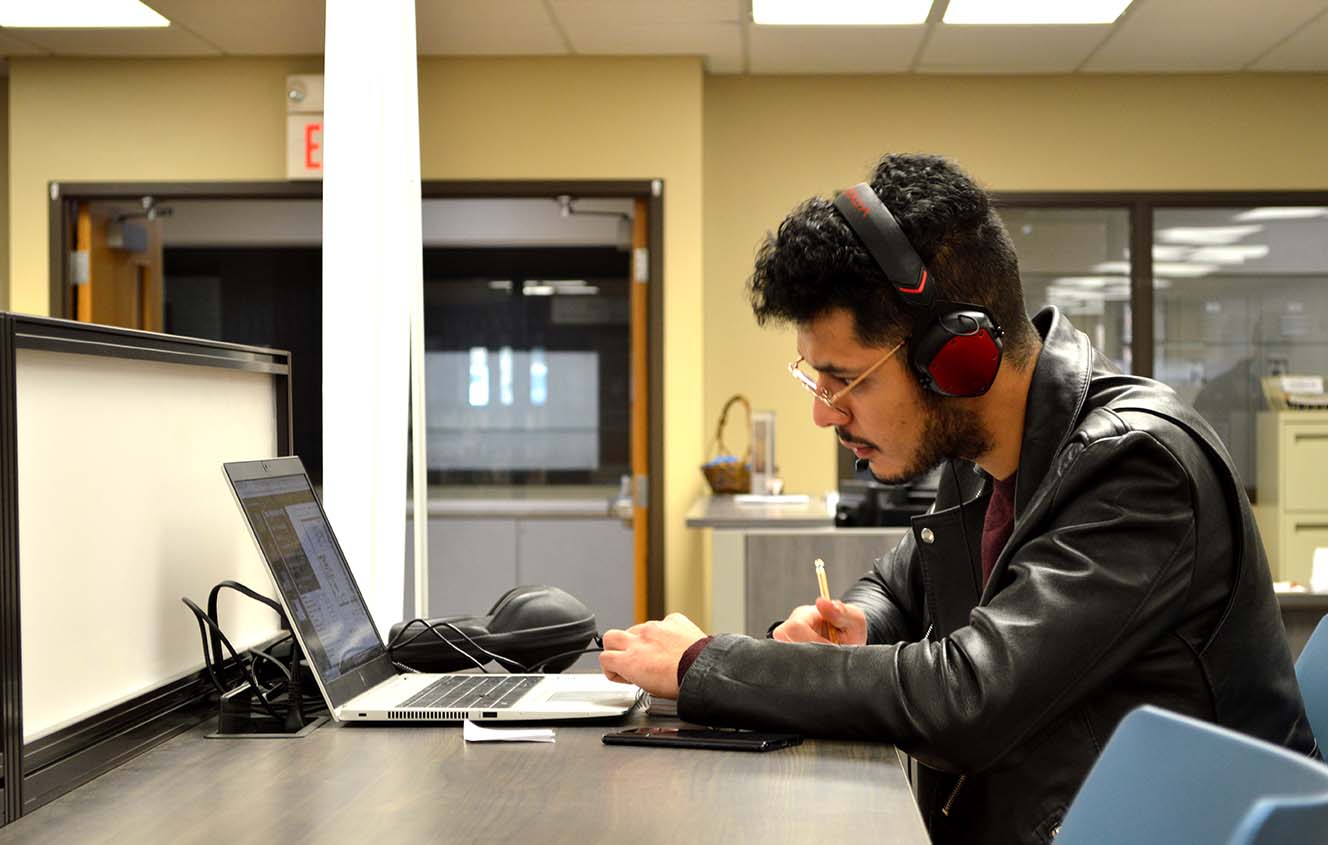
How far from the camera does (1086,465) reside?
1183 millimetres

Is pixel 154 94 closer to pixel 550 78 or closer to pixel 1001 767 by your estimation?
pixel 550 78

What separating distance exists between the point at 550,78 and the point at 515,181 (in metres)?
0.41

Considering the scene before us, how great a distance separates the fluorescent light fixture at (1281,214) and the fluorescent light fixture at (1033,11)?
124cm

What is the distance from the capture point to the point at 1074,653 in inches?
44.5

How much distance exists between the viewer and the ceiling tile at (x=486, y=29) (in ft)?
14.0

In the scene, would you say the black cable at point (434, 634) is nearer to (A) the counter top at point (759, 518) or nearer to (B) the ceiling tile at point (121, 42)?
(A) the counter top at point (759, 518)

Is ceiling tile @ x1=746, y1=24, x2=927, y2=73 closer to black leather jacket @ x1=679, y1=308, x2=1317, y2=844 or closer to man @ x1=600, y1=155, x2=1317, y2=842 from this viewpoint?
man @ x1=600, y1=155, x2=1317, y2=842

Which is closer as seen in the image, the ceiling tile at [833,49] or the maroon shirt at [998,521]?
the maroon shirt at [998,521]

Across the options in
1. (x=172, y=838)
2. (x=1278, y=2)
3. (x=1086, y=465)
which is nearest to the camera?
(x=172, y=838)

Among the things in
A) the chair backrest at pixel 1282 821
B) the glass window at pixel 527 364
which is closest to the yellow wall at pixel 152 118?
the glass window at pixel 527 364

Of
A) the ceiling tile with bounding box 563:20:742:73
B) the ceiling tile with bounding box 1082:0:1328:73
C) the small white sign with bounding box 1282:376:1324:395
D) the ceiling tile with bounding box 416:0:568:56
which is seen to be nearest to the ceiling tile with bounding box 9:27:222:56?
the ceiling tile with bounding box 416:0:568:56

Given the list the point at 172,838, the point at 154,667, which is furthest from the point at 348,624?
the point at 172,838

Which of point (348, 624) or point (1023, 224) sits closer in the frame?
point (348, 624)

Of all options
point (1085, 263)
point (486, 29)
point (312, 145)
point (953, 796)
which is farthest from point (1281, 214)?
point (953, 796)
